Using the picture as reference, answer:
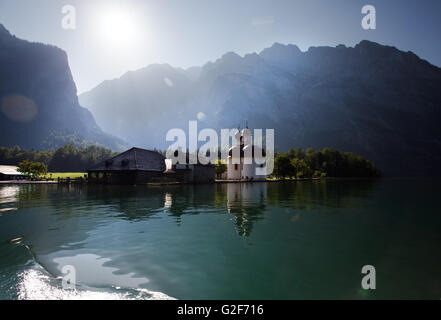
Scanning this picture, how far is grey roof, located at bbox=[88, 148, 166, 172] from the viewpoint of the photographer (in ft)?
153

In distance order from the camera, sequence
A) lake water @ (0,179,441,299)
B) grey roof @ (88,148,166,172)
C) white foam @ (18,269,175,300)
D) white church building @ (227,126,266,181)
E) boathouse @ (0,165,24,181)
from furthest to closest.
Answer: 1. white church building @ (227,126,266,181)
2. boathouse @ (0,165,24,181)
3. grey roof @ (88,148,166,172)
4. lake water @ (0,179,441,299)
5. white foam @ (18,269,175,300)

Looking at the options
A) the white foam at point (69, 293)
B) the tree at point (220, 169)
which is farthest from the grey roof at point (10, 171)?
the white foam at point (69, 293)

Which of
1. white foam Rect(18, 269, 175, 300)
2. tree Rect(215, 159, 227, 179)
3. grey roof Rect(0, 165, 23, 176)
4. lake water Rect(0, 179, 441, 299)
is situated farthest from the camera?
tree Rect(215, 159, 227, 179)

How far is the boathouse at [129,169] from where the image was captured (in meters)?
46.1

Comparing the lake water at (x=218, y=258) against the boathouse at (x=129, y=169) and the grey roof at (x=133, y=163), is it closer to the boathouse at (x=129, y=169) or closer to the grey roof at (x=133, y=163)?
the boathouse at (x=129, y=169)

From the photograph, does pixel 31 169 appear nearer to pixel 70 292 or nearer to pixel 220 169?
pixel 220 169

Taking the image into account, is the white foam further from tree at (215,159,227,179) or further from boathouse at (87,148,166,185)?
tree at (215,159,227,179)

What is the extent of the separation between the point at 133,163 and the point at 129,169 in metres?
1.66

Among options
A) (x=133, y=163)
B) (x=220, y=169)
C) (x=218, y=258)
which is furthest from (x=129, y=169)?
(x=218, y=258)

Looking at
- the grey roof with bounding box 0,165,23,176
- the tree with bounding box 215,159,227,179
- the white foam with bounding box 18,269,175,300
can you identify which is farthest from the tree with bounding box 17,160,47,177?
the white foam with bounding box 18,269,175,300

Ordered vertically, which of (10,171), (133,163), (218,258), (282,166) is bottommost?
(218,258)

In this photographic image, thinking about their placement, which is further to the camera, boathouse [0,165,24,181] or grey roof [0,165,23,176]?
grey roof [0,165,23,176]

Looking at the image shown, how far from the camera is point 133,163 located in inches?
1836
